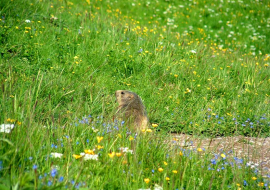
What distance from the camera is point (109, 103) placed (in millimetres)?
5348

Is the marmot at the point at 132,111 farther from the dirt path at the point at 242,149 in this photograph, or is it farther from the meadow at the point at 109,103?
the dirt path at the point at 242,149

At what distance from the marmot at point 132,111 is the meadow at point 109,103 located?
0.53 feet

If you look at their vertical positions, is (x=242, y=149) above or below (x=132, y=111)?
below

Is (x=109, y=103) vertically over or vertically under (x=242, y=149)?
over

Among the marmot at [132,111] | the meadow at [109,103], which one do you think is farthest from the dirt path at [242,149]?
the marmot at [132,111]

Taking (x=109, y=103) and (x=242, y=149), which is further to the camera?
(x=109, y=103)

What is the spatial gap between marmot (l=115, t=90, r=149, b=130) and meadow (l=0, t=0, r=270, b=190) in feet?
0.53

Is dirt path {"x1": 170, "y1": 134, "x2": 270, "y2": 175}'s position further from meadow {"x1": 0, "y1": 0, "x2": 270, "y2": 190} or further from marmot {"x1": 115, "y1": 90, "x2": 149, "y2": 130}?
marmot {"x1": 115, "y1": 90, "x2": 149, "y2": 130}

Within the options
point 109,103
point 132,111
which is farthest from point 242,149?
point 109,103

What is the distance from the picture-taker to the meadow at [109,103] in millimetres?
3000

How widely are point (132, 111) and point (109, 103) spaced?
63 cm

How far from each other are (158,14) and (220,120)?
8777 mm

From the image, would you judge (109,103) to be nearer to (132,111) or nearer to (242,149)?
(132,111)

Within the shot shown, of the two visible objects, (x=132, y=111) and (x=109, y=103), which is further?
(x=109, y=103)
